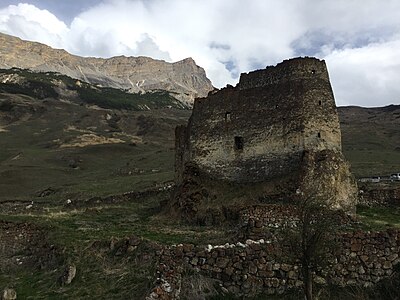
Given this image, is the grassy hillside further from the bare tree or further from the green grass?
the bare tree

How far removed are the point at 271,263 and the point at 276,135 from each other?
12.6 metres

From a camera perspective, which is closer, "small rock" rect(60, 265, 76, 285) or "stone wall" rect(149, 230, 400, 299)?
"stone wall" rect(149, 230, 400, 299)

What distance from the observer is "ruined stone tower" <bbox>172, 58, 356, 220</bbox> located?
2227 cm

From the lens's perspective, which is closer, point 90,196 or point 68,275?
point 68,275

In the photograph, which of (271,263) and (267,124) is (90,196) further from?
(271,263)

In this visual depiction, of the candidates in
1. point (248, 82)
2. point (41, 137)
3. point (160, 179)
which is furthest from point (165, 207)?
point (41, 137)

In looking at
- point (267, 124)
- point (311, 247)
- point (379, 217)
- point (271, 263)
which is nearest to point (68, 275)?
point (271, 263)

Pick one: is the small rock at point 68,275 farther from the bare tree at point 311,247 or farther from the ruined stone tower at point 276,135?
the ruined stone tower at point 276,135

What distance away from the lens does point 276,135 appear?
24156 millimetres

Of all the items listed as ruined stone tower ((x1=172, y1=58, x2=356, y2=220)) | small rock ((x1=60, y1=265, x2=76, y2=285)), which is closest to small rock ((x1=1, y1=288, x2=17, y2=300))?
small rock ((x1=60, y1=265, x2=76, y2=285))

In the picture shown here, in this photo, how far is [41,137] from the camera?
109312 mm

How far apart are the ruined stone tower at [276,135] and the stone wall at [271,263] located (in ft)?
28.3

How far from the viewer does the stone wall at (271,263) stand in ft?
Answer: 40.3

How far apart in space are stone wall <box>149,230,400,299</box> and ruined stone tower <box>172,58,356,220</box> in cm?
862
